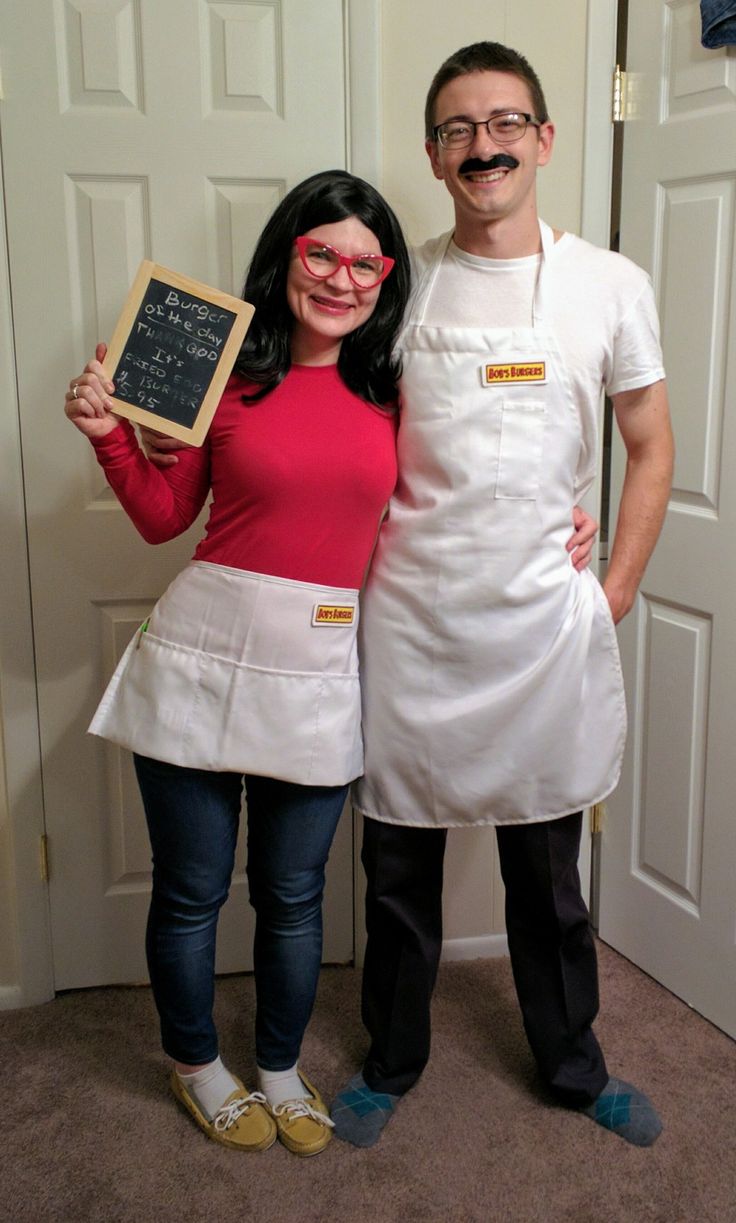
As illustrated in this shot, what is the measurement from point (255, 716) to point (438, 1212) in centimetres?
78

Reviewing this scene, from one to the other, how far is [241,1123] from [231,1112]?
0.02 meters

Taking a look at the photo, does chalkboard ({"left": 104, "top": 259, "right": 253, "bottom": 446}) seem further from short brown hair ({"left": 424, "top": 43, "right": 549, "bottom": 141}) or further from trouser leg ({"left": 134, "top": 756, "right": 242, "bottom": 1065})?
trouser leg ({"left": 134, "top": 756, "right": 242, "bottom": 1065})

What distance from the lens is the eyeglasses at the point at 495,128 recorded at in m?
1.46

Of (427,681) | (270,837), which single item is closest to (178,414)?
(427,681)

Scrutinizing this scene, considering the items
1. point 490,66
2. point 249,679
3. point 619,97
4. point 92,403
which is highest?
point 619,97

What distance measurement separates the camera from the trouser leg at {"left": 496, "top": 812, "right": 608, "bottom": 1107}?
5.57 feet

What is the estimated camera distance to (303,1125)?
175 centimetres

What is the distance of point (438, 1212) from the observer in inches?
63.6

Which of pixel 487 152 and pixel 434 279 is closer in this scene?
pixel 487 152

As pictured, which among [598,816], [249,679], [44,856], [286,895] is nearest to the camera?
[249,679]

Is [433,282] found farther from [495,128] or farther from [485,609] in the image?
[485,609]

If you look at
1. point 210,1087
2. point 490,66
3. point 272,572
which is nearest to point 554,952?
point 210,1087

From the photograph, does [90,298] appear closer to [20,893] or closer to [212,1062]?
[20,893]

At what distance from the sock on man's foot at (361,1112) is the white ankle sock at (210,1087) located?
0.18 m
